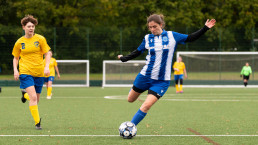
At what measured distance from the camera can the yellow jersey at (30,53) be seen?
8.42 metres

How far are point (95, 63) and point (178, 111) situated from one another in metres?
16.6

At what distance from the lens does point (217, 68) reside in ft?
92.5

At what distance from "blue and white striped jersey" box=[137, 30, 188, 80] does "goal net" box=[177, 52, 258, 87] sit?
19.9m

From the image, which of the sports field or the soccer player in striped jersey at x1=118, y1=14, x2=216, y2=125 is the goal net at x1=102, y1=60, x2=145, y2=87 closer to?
the sports field

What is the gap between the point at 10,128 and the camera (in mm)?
8484

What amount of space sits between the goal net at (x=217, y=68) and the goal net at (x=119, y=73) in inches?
113

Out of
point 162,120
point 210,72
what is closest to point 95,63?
point 210,72

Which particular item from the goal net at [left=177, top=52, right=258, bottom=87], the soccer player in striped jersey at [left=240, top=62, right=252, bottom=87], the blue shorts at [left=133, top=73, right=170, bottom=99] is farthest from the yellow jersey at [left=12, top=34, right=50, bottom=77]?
the soccer player in striped jersey at [left=240, top=62, right=252, bottom=87]

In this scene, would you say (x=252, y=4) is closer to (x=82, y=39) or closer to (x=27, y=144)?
(x=82, y=39)

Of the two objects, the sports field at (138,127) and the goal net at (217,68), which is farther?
the goal net at (217,68)

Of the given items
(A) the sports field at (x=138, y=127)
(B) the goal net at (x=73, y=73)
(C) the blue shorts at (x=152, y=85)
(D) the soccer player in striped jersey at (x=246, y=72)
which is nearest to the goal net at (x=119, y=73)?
(B) the goal net at (x=73, y=73)

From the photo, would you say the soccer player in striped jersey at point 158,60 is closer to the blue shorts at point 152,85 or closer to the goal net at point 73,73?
the blue shorts at point 152,85

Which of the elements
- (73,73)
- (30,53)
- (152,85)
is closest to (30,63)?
(30,53)

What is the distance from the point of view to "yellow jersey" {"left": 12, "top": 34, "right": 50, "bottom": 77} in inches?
332
